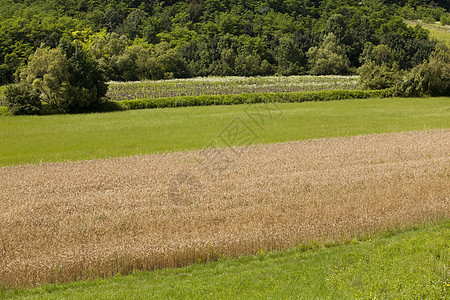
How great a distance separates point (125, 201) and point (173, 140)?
523 inches

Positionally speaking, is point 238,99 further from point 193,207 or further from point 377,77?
point 193,207

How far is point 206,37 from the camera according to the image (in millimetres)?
102625

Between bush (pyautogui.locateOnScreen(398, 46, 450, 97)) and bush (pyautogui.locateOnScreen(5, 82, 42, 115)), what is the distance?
40464 millimetres

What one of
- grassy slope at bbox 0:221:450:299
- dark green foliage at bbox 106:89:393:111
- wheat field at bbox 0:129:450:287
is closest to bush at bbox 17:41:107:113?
dark green foliage at bbox 106:89:393:111

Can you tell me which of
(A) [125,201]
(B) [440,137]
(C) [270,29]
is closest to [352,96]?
(B) [440,137]

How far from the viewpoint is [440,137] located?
952 inches

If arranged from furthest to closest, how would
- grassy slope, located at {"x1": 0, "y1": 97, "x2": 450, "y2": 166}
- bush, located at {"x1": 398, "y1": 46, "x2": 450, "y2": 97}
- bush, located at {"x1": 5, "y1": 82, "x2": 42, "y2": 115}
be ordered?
bush, located at {"x1": 398, "y1": 46, "x2": 450, "y2": 97}
bush, located at {"x1": 5, "y1": 82, "x2": 42, "y2": 115}
grassy slope, located at {"x1": 0, "y1": 97, "x2": 450, "y2": 166}

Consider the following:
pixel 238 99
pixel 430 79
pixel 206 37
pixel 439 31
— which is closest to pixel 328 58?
pixel 206 37

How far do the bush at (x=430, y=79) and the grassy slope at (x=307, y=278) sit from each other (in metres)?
46.4

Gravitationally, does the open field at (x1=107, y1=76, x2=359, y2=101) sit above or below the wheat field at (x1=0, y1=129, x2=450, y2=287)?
below

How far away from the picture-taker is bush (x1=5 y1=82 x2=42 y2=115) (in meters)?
38.8

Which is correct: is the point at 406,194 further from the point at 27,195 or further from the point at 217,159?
the point at 27,195

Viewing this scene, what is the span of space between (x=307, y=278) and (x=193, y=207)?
5029mm

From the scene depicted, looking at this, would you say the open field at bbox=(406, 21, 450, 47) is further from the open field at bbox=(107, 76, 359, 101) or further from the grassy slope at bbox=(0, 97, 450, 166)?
the grassy slope at bbox=(0, 97, 450, 166)
